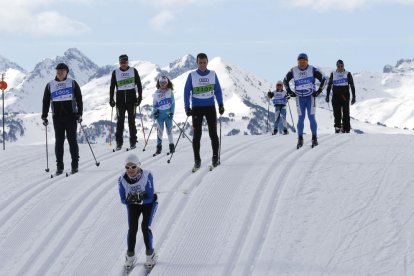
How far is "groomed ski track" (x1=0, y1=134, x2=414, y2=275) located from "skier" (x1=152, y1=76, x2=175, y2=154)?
1.32 m

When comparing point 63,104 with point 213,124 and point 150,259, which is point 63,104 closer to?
point 213,124

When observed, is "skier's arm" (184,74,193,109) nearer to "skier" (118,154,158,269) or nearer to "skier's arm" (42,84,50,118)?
"skier's arm" (42,84,50,118)

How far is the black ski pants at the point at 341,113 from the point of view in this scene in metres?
18.3

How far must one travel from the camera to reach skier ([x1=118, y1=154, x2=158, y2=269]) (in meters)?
7.87

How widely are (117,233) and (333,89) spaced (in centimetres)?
1075

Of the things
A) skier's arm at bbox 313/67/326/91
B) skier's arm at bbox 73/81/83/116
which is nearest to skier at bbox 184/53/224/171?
skier's arm at bbox 73/81/83/116

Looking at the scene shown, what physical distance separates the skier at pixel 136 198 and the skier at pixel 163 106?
627 centimetres

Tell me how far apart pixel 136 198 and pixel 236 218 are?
1975mm

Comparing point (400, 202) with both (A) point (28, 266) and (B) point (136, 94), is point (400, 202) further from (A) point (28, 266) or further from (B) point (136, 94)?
(B) point (136, 94)

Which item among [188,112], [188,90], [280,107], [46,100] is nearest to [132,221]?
[188,112]

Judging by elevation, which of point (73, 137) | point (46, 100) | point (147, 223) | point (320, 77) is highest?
point (320, 77)

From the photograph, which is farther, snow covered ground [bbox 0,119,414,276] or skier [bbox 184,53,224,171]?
skier [bbox 184,53,224,171]

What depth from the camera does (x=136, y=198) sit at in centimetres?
789

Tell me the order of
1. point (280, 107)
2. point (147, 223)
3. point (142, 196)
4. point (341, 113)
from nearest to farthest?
point (142, 196) < point (147, 223) < point (341, 113) < point (280, 107)
